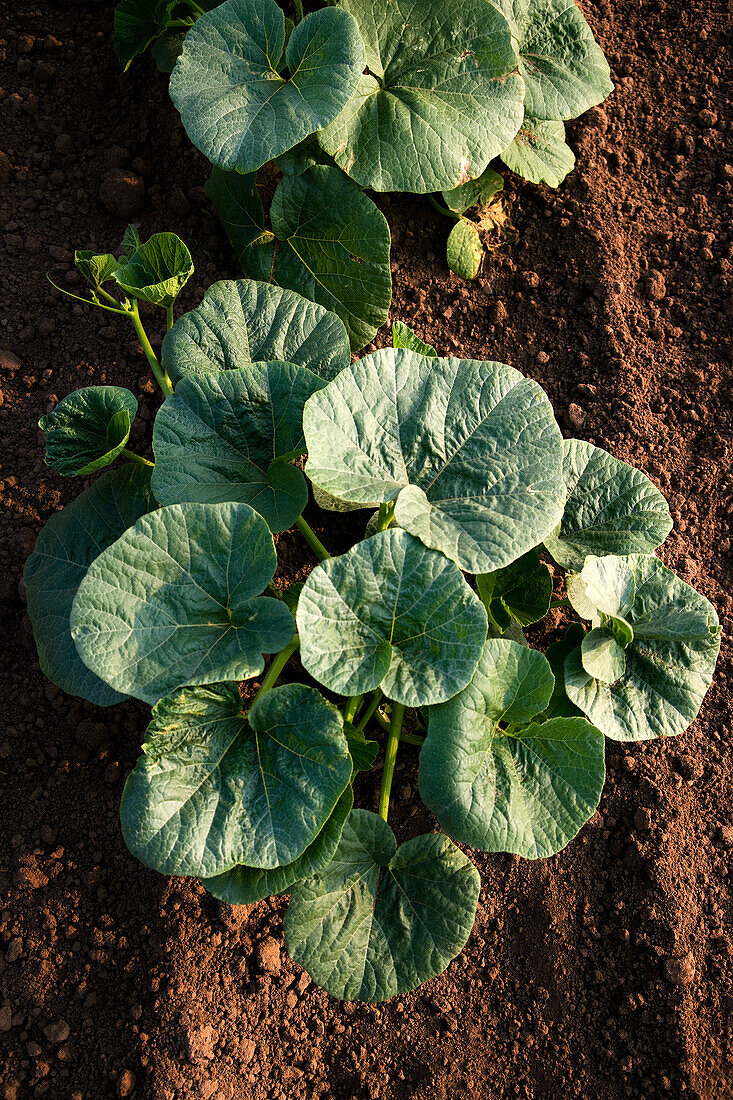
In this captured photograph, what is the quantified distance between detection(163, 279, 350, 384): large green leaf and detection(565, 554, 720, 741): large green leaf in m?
0.86

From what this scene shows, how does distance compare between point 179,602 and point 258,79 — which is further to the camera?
point 258,79

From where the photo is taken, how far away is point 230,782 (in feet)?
5.30

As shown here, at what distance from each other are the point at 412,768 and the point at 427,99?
6.15 feet

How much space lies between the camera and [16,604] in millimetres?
2256

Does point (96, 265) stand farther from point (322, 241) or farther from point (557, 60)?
point (557, 60)

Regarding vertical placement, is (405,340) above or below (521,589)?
above

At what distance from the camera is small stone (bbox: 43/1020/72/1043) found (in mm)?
1889

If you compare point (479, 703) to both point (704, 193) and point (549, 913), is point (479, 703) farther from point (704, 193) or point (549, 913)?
point (704, 193)

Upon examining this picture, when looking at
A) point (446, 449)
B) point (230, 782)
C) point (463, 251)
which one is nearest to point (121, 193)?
point (463, 251)

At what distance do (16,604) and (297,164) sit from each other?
59.6 inches

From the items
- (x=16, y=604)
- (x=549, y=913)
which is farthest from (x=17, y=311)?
(x=549, y=913)

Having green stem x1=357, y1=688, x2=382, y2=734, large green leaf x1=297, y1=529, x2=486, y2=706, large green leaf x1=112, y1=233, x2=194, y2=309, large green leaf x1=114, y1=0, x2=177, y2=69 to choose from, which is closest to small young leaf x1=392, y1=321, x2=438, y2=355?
large green leaf x1=112, y1=233, x2=194, y2=309

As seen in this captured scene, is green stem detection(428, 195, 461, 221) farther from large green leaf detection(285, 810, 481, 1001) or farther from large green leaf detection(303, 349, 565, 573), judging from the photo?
large green leaf detection(285, 810, 481, 1001)

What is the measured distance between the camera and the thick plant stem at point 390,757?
1875mm
